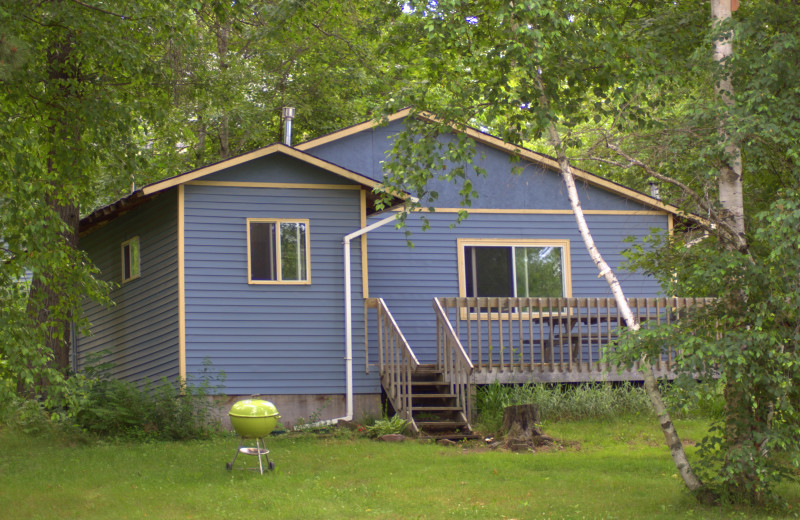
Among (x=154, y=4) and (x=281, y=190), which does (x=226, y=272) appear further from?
(x=154, y=4)

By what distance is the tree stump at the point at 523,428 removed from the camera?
1181 cm

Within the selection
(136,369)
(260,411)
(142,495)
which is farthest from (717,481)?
(136,369)

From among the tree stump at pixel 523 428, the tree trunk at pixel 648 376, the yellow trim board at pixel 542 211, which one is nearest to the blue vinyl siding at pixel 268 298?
the yellow trim board at pixel 542 211

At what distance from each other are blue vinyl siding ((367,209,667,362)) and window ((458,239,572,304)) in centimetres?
14

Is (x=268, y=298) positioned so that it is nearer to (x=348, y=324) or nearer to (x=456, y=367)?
(x=348, y=324)

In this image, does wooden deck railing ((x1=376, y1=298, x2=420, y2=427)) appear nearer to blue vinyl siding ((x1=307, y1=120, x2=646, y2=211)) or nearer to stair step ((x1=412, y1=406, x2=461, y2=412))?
stair step ((x1=412, y1=406, x2=461, y2=412))

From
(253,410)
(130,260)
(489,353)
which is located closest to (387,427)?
(489,353)

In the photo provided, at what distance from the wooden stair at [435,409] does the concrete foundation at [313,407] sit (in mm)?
724

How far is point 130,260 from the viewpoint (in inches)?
620

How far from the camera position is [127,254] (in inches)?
625

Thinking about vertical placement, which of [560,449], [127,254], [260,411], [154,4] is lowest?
[560,449]

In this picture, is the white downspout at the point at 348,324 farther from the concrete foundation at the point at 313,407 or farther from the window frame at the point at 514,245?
the window frame at the point at 514,245

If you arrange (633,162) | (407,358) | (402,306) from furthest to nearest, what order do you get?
1. (402,306)
2. (407,358)
3. (633,162)

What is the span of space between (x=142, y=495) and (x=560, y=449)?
17.3 feet
